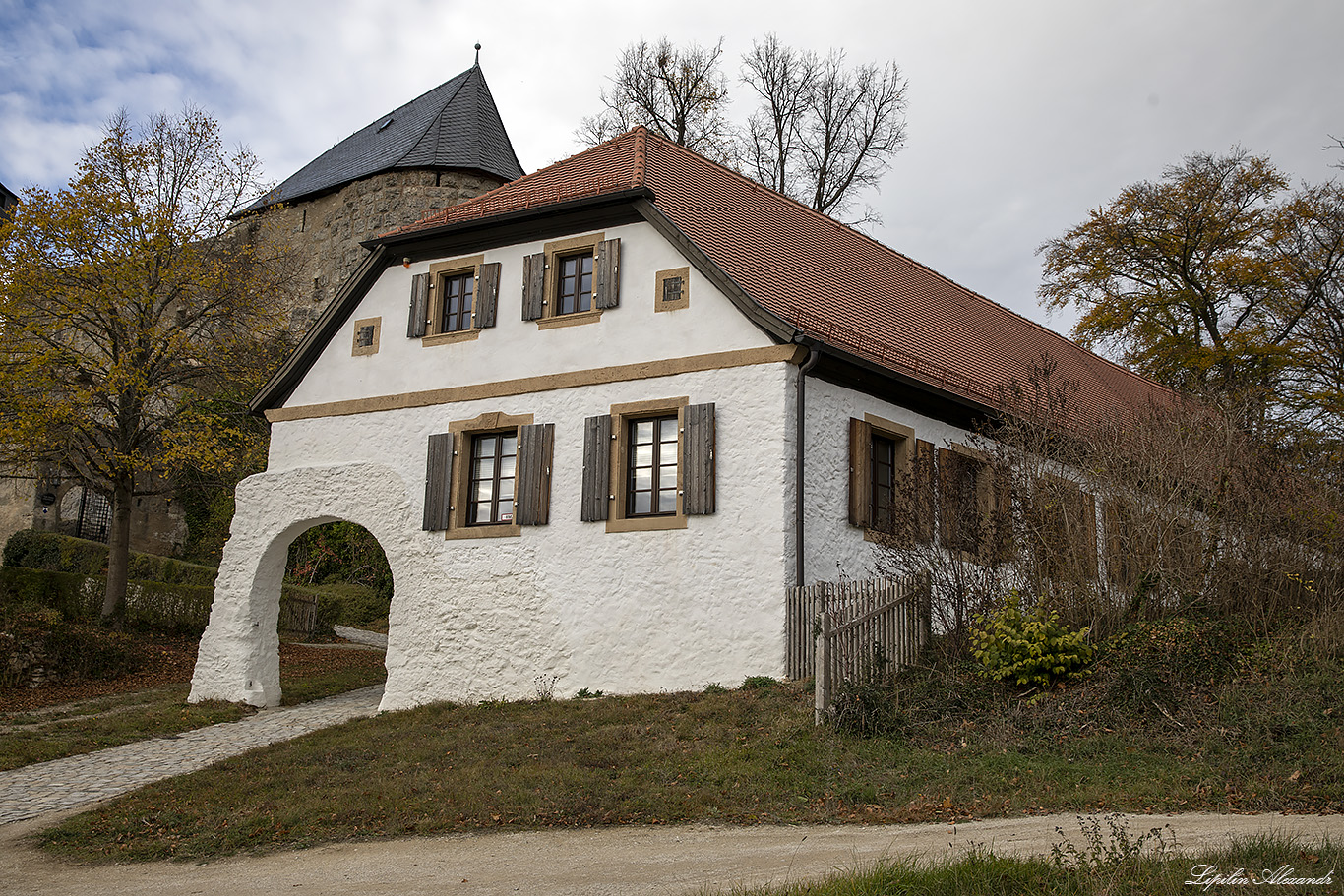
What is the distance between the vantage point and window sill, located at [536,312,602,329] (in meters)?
14.2

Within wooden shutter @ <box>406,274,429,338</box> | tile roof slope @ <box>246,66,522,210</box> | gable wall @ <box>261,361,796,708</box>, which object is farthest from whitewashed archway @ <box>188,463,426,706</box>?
tile roof slope @ <box>246,66,522,210</box>

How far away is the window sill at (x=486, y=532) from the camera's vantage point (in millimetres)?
13992

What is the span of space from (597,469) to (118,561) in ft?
33.9

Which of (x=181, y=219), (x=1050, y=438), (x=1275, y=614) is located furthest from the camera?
(x=181, y=219)

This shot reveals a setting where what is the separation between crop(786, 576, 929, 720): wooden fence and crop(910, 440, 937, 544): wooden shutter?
1.68ft

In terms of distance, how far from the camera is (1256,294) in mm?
23625

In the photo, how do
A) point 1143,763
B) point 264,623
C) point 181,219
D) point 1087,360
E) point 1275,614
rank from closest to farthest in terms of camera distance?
point 1143,763
point 1275,614
point 264,623
point 181,219
point 1087,360

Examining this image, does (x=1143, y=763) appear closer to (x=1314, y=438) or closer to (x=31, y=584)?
(x=1314, y=438)

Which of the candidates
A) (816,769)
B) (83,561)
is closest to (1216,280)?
(816,769)

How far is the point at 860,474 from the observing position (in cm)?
1358

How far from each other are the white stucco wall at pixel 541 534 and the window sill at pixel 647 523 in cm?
8

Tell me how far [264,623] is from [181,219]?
27.4 feet

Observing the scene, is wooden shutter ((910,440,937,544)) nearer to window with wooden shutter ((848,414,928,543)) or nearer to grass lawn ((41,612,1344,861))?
window with wooden shutter ((848,414,928,543))

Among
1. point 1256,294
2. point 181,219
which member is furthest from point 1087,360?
point 181,219
